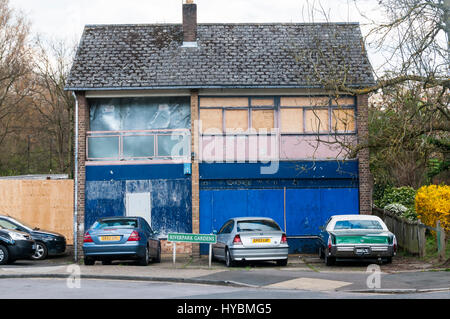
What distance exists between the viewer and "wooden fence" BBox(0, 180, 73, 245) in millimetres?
25188

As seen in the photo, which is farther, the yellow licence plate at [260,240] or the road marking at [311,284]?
the yellow licence plate at [260,240]

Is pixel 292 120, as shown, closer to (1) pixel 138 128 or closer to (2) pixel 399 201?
(1) pixel 138 128

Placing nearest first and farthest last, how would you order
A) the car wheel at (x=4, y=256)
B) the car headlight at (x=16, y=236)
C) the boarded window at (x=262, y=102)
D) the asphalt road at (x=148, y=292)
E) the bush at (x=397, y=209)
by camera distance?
1. the asphalt road at (x=148, y=292)
2. the car wheel at (x=4, y=256)
3. the car headlight at (x=16, y=236)
4. the boarded window at (x=262, y=102)
5. the bush at (x=397, y=209)

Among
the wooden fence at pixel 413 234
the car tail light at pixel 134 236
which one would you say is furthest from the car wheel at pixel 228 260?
the wooden fence at pixel 413 234

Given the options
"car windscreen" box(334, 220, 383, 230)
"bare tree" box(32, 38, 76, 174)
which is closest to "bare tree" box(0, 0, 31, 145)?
"bare tree" box(32, 38, 76, 174)

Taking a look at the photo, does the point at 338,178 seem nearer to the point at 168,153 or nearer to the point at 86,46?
the point at 168,153

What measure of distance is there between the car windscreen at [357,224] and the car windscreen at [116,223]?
5.83 m

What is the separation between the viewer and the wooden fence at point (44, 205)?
25.2 metres

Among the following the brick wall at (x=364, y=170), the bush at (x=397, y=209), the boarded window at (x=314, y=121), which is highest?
the boarded window at (x=314, y=121)

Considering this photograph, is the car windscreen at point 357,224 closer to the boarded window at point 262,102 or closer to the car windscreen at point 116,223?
the car windscreen at point 116,223

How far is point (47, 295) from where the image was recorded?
1188cm

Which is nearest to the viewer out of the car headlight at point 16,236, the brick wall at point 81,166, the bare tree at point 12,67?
the car headlight at point 16,236
